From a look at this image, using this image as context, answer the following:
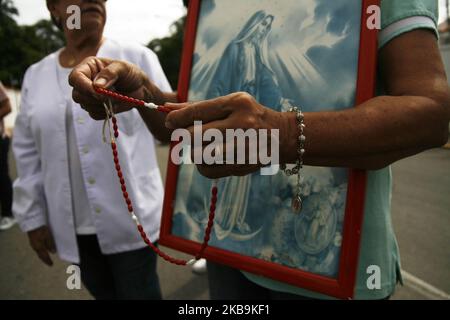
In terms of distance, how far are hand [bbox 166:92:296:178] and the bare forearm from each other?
0.02 metres

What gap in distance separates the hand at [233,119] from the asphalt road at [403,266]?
3.25 feet

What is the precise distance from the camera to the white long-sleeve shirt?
148 centimetres

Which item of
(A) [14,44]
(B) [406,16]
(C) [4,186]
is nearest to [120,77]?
(B) [406,16]

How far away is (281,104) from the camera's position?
0.97 metres

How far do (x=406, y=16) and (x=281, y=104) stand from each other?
37 centimetres

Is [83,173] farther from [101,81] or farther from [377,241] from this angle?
[377,241]

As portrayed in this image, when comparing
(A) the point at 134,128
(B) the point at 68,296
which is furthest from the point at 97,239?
(B) the point at 68,296

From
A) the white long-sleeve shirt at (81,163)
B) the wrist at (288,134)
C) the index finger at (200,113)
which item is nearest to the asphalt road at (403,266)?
the wrist at (288,134)

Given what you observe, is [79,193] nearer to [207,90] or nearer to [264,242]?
[207,90]

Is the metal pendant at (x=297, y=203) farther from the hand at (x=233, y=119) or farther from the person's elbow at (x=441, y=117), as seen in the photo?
the person's elbow at (x=441, y=117)

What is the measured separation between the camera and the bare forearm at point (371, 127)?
0.70 meters

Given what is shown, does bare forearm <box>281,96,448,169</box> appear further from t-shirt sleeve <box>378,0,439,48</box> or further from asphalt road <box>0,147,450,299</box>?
asphalt road <box>0,147,450,299</box>

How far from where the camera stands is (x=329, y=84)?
89 centimetres

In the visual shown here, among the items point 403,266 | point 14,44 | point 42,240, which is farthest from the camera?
point 14,44
